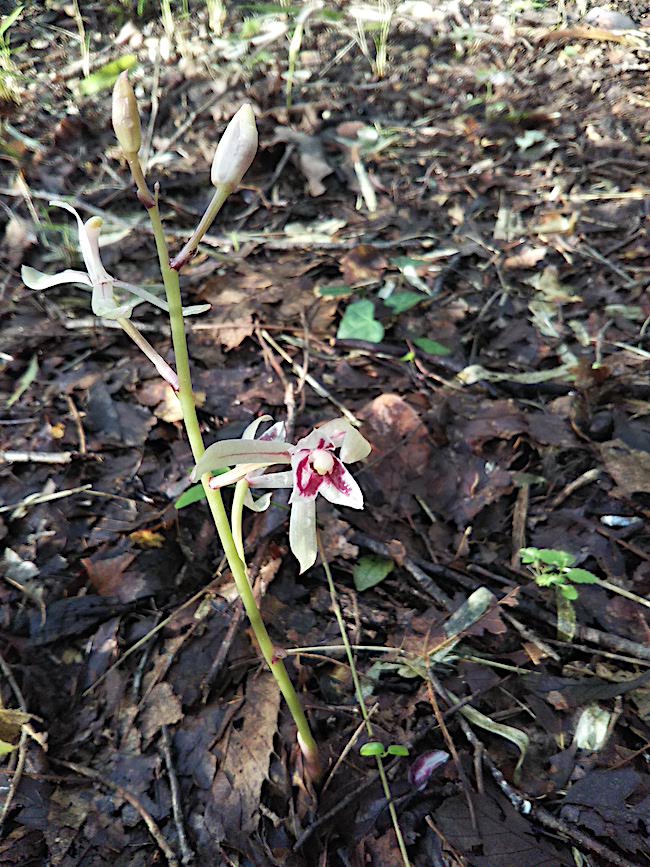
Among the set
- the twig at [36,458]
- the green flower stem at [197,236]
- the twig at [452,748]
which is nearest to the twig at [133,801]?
the twig at [452,748]

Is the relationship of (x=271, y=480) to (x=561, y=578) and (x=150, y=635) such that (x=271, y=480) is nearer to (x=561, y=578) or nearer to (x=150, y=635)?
(x=150, y=635)

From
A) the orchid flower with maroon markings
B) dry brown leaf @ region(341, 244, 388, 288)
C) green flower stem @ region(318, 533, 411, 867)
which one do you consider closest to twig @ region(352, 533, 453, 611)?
green flower stem @ region(318, 533, 411, 867)

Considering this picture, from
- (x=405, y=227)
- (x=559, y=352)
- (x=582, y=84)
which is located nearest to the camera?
(x=559, y=352)

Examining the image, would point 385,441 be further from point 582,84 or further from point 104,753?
point 582,84

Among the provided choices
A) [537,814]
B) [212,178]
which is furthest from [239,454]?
[537,814]

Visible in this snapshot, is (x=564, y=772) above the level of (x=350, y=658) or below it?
below

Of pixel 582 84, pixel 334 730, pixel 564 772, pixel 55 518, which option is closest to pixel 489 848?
pixel 564 772
